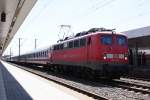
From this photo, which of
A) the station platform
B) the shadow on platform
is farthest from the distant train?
the shadow on platform

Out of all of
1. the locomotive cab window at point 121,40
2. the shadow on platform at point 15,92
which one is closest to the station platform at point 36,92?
the shadow on platform at point 15,92

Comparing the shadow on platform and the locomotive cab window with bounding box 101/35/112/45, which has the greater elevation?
the locomotive cab window with bounding box 101/35/112/45

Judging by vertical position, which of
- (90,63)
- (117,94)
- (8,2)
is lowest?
(117,94)

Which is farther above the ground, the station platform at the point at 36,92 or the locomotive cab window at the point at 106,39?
the locomotive cab window at the point at 106,39

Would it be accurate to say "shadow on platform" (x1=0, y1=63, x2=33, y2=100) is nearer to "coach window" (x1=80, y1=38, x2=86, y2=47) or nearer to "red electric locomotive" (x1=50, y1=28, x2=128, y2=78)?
"red electric locomotive" (x1=50, y1=28, x2=128, y2=78)

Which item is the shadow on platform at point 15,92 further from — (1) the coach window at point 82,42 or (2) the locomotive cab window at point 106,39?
(2) the locomotive cab window at point 106,39

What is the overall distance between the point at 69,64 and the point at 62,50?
2.82 metres

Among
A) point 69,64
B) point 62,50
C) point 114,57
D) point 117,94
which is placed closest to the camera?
point 117,94

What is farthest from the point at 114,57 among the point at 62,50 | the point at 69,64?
the point at 62,50

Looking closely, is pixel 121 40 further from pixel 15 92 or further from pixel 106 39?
pixel 15 92

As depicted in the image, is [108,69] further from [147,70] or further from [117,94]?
[147,70]

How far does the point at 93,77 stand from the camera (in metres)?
20.4

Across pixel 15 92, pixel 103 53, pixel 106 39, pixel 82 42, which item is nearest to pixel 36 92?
pixel 15 92

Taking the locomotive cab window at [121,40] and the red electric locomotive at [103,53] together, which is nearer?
the red electric locomotive at [103,53]
